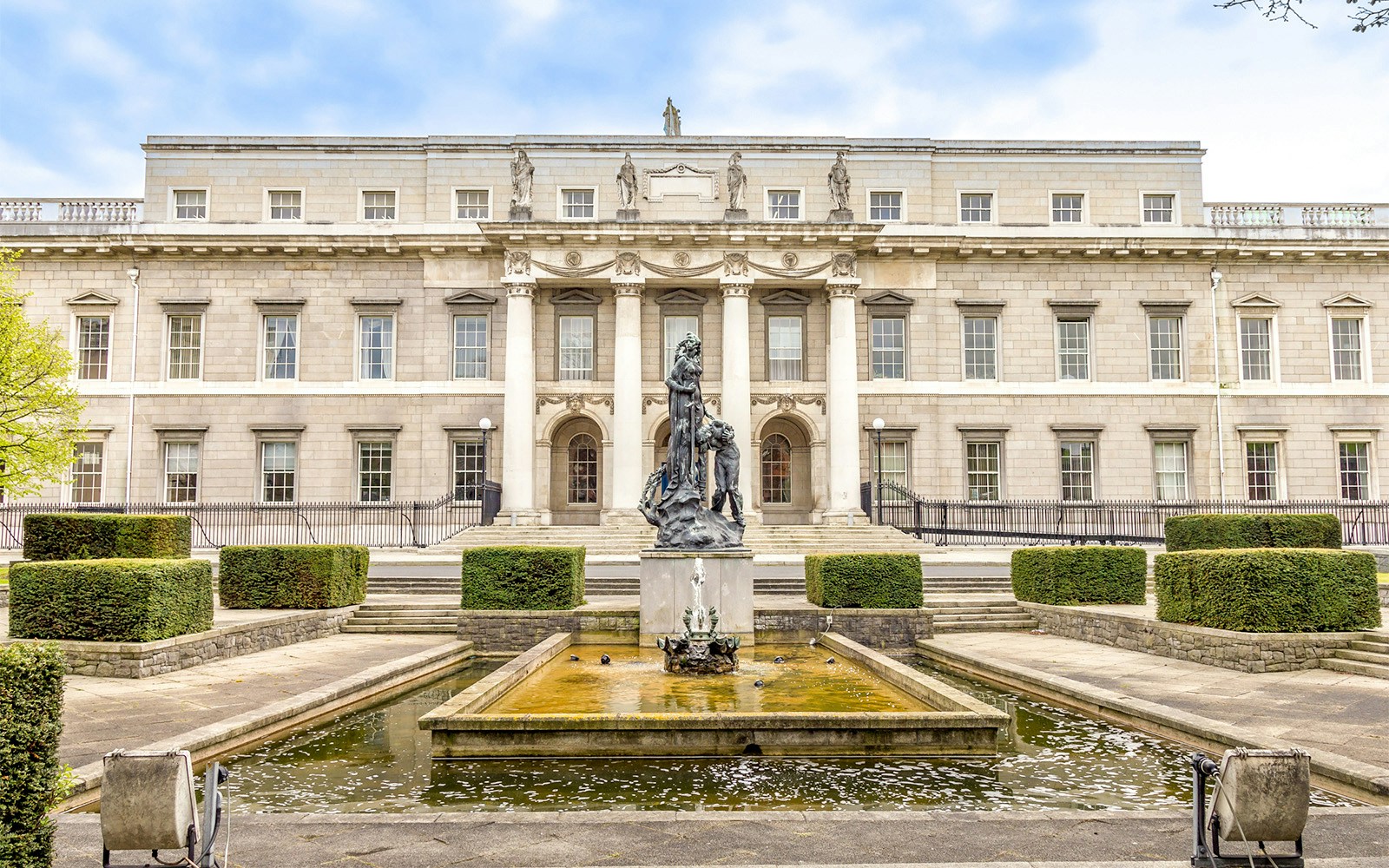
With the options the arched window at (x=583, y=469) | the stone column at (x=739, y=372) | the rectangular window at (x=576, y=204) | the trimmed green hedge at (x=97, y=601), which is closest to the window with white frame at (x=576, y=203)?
the rectangular window at (x=576, y=204)

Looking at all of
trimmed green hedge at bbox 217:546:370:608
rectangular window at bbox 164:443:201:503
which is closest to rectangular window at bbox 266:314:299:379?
rectangular window at bbox 164:443:201:503

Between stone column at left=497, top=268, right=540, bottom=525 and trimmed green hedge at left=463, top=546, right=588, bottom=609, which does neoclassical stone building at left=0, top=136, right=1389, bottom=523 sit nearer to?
stone column at left=497, top=268, right=540, bottom=525

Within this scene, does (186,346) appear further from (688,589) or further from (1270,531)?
(1270,531)

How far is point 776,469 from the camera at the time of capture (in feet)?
110

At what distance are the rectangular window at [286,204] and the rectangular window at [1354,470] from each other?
35.1 metres

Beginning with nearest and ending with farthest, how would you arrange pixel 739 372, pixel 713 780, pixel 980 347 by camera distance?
pixel 713 780, pixel 739 372, pixel 980 347

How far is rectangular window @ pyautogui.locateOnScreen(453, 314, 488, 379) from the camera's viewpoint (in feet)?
107

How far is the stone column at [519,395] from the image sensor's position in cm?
3048

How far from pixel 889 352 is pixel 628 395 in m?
8.80

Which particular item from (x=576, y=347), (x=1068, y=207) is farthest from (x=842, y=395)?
(x=1068, y=207)

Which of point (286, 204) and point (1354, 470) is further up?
point (286, 204)

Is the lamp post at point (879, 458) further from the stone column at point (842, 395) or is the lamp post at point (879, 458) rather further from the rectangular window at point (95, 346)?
the rectangular window at point (95, 346)

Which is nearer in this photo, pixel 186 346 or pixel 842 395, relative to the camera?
pixel 842 395

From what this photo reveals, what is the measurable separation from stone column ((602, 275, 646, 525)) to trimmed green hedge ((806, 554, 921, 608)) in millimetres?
14456
